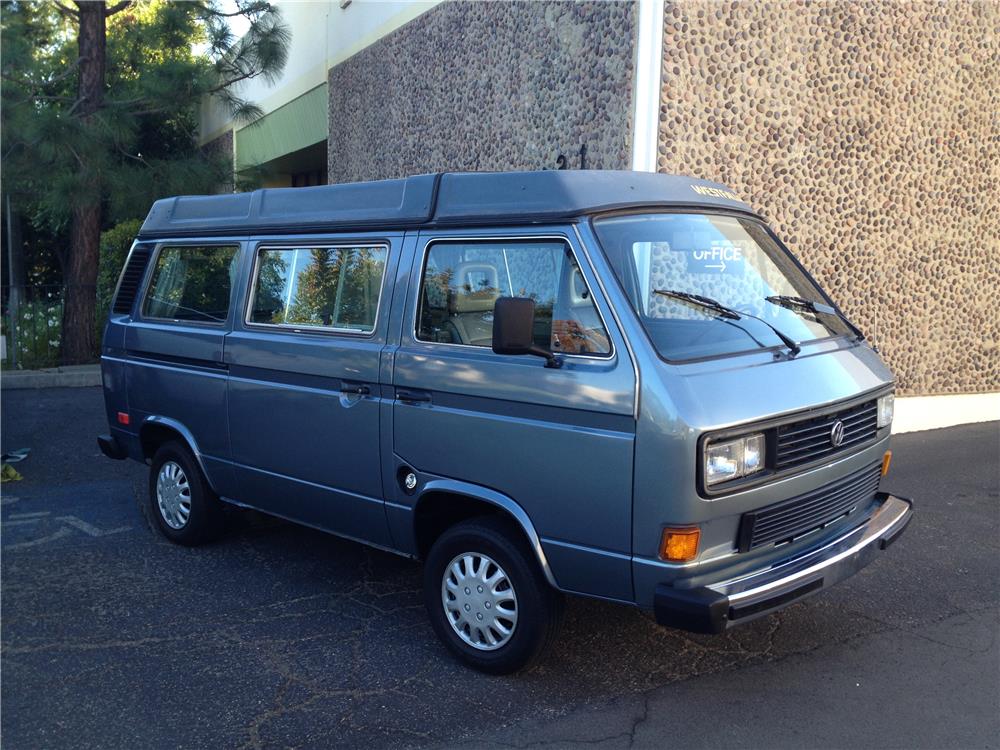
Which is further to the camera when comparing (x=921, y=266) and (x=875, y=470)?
(x=921, y=266)

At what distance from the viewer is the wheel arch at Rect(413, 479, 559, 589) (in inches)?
164

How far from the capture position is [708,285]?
4.50m

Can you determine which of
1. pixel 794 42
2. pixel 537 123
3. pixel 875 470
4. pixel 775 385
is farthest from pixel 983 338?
pixel 775 385

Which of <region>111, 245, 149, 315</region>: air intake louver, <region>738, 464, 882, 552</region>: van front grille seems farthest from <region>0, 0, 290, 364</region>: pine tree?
<region>738, 464, 882, 552</region>: van front grille

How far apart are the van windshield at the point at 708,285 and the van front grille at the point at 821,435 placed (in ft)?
1.34

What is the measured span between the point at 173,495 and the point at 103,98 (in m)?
→ 10.3

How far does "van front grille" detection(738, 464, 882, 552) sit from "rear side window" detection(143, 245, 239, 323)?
135 inches

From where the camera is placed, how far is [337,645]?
15.8 feet

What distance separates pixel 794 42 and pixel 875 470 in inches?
212

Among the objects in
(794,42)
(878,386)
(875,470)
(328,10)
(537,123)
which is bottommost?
(875,470)

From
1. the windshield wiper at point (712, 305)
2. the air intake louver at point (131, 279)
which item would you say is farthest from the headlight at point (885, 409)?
the air intake louver at point (131, 279)

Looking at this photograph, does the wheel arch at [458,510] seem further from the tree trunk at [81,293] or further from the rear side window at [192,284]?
the tree trunk at [81,293]

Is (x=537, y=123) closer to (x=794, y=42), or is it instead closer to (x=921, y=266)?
(x=794, y=42)

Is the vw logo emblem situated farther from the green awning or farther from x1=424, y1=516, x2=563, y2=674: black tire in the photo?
the green awning
